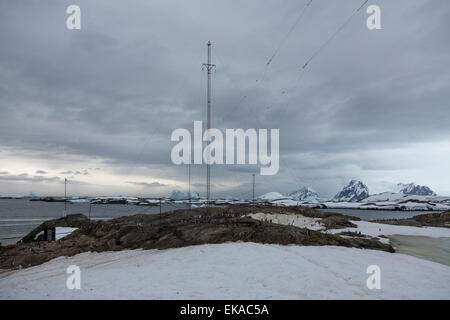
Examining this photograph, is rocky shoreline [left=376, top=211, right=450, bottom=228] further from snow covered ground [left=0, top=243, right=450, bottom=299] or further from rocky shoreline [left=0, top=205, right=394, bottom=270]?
snow covered ground [left=0, top=243, right=450, bottom=299]

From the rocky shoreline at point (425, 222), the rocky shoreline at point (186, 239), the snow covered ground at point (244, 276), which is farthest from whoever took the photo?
the rocky shoreline at point (425, 222)

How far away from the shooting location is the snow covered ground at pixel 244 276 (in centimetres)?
1103

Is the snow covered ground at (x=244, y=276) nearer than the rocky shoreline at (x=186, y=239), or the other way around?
the snow covered ground at (x=244, y=276)

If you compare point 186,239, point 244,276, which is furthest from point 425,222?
point 244,276

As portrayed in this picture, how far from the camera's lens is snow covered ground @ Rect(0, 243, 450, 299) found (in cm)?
1103

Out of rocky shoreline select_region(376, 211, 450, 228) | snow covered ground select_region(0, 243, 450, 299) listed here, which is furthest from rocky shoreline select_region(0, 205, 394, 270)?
rocky shoreline select_region(376, 211, 450, 228)

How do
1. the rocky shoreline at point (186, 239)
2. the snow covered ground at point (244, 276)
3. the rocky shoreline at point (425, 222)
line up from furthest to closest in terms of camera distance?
the rocky shoreline at point (425, 222)
the rocky shoreline at point (186, 239)
the snow covered ground at point (244, 276)

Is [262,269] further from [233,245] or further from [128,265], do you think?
[128,265]

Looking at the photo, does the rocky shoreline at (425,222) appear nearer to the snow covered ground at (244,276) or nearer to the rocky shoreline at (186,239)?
the rocky shoreline at (186,239)

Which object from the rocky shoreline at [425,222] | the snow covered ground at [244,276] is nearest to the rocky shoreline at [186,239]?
the snow covered ground at [244,276]

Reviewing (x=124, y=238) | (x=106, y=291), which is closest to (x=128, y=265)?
(x=106, y=291)
